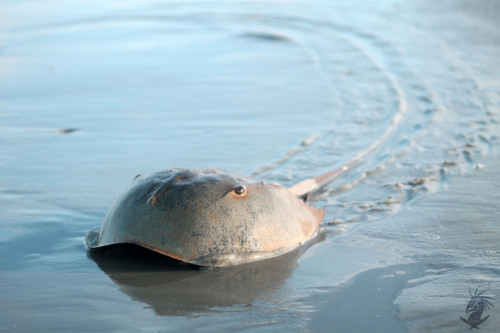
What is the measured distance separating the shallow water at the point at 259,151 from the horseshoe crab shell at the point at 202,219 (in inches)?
4.6

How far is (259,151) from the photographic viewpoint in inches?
204

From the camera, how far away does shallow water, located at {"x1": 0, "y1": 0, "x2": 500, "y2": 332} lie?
115 inches

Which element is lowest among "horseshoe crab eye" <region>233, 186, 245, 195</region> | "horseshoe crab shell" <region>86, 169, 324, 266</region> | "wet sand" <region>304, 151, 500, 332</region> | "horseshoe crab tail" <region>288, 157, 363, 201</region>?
"wet sand" <region>304, 151, 500, 332</region>

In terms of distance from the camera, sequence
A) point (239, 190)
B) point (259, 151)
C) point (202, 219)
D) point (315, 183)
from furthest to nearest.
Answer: point (259, 151)
point (315, 183)
point (239, 190)
point (202, 219)

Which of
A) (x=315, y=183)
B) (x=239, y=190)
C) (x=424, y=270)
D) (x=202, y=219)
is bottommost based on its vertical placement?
(x=424, y=270)

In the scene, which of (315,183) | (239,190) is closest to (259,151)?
(315,183)

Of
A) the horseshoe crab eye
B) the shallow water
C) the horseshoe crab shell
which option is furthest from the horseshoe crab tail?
the horseshoe crab eye

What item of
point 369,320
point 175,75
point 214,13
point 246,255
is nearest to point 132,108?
point 175,75

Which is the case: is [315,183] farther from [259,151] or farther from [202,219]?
[202,219]

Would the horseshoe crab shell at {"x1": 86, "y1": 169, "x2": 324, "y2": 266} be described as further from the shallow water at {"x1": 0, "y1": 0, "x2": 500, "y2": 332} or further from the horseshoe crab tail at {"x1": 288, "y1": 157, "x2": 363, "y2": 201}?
the horseshoe crab tail at {"x1": 288, "y1": 157, "x2": 363, "y2": 201}

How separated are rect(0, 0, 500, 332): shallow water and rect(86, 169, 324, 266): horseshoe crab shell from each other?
12cm

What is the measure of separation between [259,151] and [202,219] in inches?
84.7

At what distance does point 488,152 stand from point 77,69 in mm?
4661

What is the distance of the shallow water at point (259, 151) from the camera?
292cm
